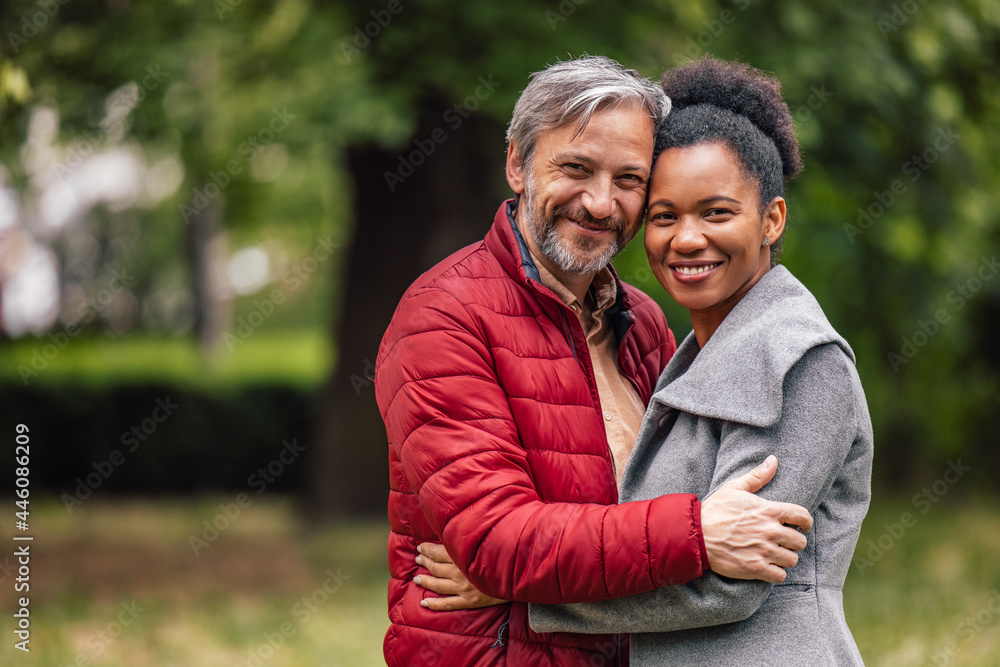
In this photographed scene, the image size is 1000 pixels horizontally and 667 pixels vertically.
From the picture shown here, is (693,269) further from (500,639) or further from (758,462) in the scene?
(500,639)

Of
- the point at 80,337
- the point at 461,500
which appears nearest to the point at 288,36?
the point at 461,500

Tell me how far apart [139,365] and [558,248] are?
1099cm

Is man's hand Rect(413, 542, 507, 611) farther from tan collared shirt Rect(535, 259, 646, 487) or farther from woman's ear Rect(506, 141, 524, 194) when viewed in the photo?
woman's ear Rect(506, 141, 524, 194)

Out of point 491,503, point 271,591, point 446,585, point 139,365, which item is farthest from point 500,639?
point 139,365

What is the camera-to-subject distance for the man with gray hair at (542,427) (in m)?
1.96

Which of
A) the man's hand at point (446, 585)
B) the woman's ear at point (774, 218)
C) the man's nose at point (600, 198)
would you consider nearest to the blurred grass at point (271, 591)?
the man's hand at point (446, 585)

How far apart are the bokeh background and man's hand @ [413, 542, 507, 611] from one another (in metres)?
3.30

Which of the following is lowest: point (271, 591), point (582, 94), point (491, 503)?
point (271, 591)

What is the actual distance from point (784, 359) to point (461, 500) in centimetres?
74

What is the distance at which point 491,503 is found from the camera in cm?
203

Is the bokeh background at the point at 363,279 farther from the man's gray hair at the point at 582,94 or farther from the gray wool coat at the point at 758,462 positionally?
the gray wool coat at the point at 758,462

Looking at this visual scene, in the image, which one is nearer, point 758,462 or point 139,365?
point 758,462

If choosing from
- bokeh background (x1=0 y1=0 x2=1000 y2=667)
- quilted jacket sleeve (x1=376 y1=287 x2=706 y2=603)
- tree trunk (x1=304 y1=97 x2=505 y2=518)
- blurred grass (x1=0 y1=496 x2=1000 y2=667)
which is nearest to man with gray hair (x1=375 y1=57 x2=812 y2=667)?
quilted jacket sleeve (x1=376 y1=287 x2=706 y2=603)

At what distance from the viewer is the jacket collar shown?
1.98 m
